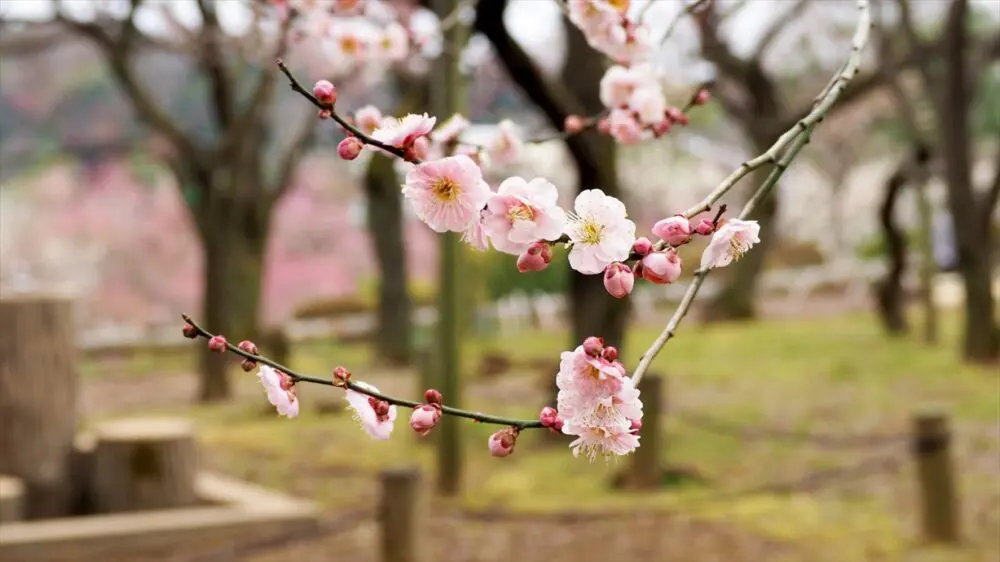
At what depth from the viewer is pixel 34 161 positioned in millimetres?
16906

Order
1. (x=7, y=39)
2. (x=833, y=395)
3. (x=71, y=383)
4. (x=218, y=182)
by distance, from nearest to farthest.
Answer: (x=71, y=383), (x=833, y=395), (x=218, y=182), (x=7, y=39)

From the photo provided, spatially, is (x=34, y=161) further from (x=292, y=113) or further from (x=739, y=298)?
(x=739, y=298)

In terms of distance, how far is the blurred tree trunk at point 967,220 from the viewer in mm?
8234

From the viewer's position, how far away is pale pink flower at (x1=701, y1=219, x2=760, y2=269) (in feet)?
3.92

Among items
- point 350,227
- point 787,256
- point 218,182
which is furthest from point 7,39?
point 787,256

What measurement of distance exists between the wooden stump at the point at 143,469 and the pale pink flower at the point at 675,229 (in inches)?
150

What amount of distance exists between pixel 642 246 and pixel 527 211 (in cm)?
13

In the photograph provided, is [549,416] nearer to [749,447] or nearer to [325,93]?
[325,93]

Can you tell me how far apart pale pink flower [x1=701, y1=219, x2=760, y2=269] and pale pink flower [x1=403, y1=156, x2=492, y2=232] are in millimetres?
246

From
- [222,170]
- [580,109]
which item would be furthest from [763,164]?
[222,170]

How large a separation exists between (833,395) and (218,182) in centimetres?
498

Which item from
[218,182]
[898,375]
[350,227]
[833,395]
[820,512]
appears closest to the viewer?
[820,512]

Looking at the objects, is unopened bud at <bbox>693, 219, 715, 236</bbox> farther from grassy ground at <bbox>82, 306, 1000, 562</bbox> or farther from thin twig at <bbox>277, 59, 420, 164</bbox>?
grassy ground at <bbox>82, 306, 1000, 562</bbox>

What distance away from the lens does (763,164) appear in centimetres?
134
